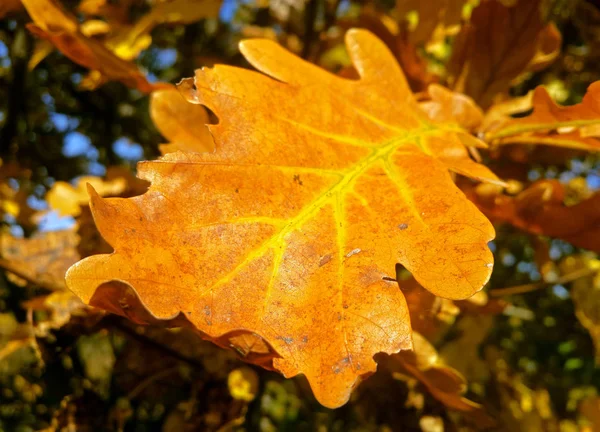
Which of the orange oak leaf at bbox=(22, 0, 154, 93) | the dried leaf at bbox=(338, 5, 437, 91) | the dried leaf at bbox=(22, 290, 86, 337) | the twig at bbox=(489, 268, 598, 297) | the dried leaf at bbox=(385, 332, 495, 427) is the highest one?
the orange oak leaf at bbox=(22, 0, 154, 93)

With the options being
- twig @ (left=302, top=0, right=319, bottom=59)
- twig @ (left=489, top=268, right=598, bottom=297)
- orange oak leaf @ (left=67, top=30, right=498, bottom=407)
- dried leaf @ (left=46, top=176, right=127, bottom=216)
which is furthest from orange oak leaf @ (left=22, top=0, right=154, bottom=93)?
twig @ (left=302, top=0, right=319, bottom=59)

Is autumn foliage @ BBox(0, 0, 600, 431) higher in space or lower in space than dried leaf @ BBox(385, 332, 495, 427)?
higher

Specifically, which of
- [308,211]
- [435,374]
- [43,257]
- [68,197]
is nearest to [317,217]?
[308,211]

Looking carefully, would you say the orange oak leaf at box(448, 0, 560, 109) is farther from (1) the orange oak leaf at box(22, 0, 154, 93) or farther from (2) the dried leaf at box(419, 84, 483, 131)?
(1) the orange oak leaf at box(22, 0, 154, 93)

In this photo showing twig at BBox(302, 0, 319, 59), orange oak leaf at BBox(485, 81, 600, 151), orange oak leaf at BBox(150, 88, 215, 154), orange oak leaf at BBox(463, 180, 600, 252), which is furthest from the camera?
twig at BBox(302, 0, 319, 59)

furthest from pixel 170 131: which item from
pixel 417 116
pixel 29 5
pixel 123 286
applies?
pixel 123 286

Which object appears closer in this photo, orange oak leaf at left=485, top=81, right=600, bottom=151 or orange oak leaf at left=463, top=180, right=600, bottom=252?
orange oak leaf at left=485, top=81, right=600, bottom=151
